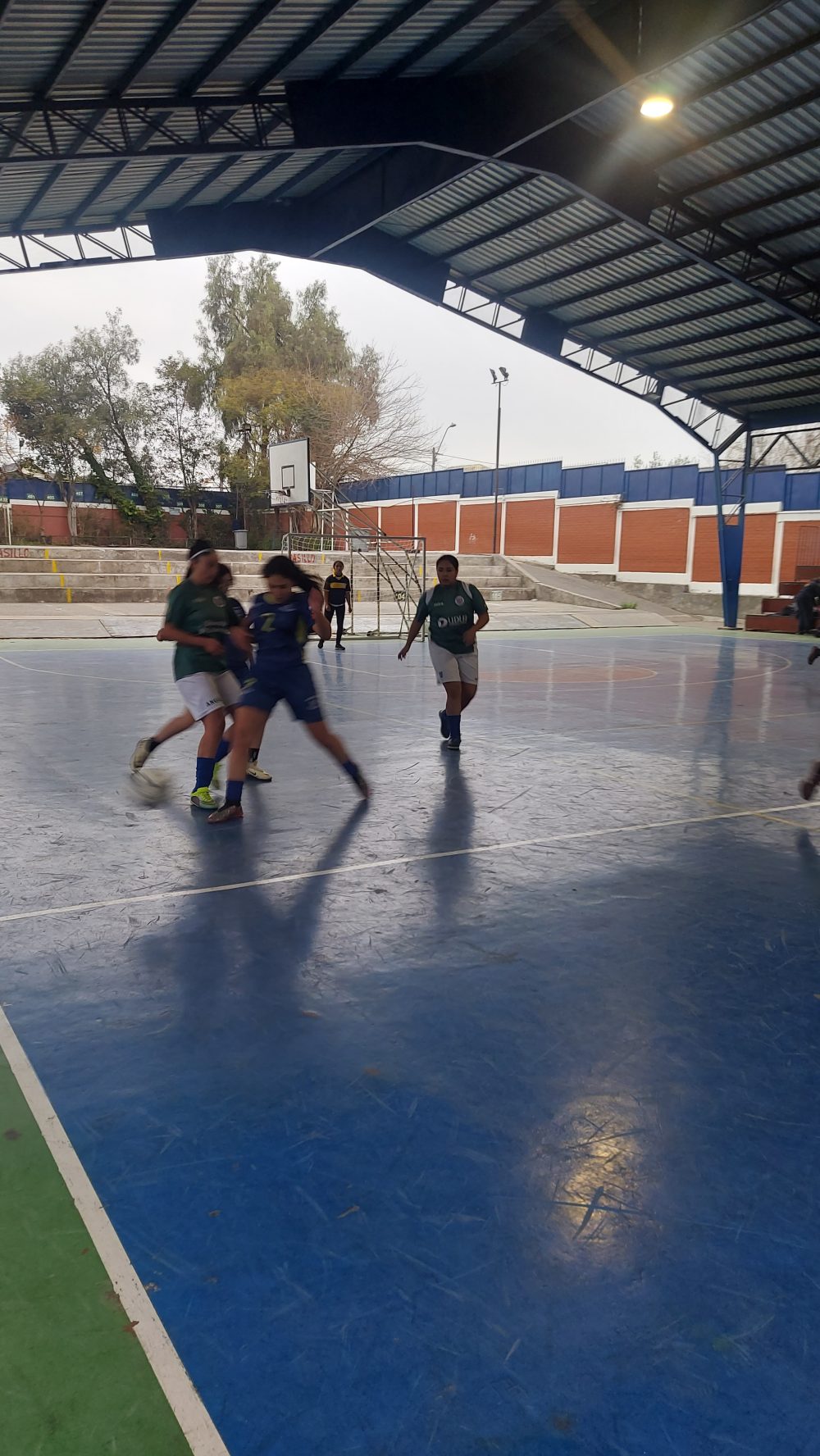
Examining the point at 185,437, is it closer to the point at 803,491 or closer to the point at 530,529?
the point at 530,529

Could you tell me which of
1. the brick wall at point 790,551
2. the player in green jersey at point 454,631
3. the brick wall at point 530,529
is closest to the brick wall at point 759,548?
the brick wall at point 790,551

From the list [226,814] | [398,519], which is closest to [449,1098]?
[226,814]

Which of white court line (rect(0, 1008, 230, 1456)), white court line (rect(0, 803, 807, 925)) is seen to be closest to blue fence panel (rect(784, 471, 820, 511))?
white court line (rect(0, 803, 807, 925))

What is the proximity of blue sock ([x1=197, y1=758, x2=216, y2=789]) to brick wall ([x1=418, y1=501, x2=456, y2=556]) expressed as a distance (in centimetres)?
4317

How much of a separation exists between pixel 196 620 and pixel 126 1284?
488 cm

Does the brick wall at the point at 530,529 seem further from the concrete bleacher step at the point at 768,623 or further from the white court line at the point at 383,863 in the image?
the white court line at the point at 383,863

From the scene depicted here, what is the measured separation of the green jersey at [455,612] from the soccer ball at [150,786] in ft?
9.39

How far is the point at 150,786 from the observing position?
24.3ft

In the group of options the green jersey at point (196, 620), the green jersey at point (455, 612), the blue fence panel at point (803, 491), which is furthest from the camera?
the blue fence panel at point (803, 491)

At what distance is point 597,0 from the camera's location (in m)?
12.7

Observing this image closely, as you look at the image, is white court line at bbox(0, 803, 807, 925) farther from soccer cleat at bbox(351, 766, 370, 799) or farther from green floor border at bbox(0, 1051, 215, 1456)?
green floor border at bbox(0, 1051, 215, 1456)

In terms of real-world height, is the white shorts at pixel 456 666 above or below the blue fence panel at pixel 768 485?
below

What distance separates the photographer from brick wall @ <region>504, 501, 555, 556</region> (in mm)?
43500

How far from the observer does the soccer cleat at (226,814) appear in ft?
→ 21.6
